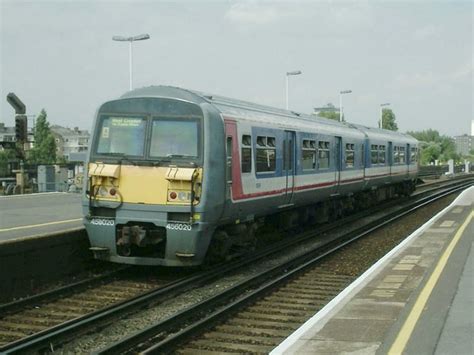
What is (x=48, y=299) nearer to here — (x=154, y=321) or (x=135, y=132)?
(x=154, y=321)

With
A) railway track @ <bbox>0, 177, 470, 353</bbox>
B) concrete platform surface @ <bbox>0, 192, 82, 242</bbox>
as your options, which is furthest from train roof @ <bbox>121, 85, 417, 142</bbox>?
concrete platform surface @ <bbox>0, 192, 82, 242</bbox>

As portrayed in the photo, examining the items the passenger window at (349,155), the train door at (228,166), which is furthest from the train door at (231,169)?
the passenger window at (349,155)

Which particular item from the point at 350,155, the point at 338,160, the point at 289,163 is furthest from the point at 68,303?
the point at 350,155

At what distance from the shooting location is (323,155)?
1625cm

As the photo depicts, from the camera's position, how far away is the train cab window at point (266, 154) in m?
11.8

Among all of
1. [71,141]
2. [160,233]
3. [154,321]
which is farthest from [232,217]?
[71,141]

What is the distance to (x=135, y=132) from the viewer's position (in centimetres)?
1023

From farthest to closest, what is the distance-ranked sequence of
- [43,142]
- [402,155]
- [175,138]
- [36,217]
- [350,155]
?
1. [43,142]
2. [402,155]
3. [350,155]
4. [36,217]
5. [175,138]

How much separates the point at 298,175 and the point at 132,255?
5128mm

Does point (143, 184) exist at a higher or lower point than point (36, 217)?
higher

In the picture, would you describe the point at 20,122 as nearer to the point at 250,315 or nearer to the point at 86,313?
the point at 86,313

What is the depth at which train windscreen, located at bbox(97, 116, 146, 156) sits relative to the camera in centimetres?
1016

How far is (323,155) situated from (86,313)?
9379 mm

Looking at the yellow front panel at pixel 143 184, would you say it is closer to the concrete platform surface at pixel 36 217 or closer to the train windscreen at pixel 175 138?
the train windscreen at pixel 175 138
